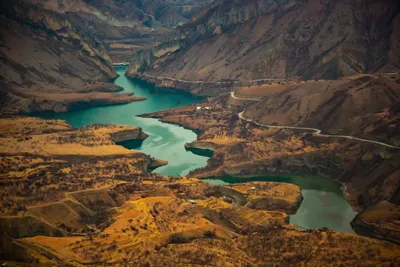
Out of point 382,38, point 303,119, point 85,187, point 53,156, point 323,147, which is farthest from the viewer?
point 382,38

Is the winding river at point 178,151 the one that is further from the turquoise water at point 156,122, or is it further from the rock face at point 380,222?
the rock face at point 380,222

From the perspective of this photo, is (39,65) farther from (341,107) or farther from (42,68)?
(341,107)

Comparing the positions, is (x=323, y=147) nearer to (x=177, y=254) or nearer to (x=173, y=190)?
(x=173, y=190)

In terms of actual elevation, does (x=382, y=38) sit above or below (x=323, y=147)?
above

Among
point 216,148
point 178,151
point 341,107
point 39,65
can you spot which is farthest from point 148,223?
point 39,65

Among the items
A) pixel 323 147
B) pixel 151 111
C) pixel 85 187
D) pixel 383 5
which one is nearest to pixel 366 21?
pixel 383 5
